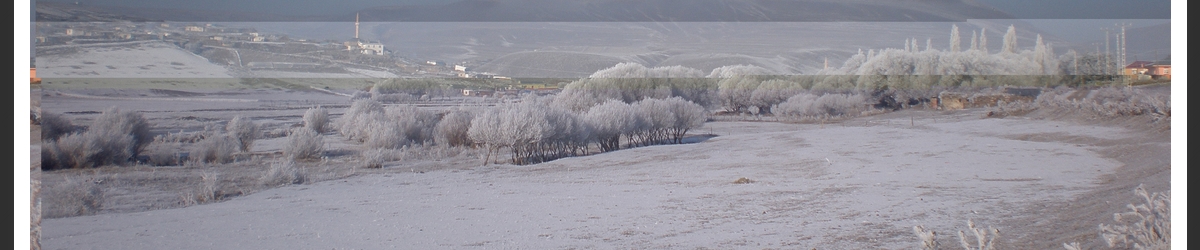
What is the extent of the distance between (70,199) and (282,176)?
1244mm

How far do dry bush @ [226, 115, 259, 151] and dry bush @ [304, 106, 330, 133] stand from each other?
15.8 inches

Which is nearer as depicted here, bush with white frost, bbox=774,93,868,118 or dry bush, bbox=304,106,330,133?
dry bush, bbox=304,106,330,133

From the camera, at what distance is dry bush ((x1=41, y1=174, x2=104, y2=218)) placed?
13.0 ft

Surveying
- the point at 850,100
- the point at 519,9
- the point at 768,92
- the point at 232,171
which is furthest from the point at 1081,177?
the point at 232,171

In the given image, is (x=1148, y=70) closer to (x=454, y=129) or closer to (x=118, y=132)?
(x=454, y=129)

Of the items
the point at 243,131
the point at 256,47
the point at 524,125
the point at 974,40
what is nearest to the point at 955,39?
the point at 974,40

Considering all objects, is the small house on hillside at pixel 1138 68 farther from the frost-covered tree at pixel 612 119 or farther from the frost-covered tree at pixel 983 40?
the frost-covered tree at pixel 612 119

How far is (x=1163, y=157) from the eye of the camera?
4.27 meters

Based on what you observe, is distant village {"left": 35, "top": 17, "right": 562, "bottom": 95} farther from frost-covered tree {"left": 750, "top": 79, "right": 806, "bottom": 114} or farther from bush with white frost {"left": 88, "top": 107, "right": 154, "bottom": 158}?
frost-covered tree {"left": 750, "top": 79, "right": 806, "bottom": 114}

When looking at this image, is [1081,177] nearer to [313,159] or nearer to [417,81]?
[417,81]

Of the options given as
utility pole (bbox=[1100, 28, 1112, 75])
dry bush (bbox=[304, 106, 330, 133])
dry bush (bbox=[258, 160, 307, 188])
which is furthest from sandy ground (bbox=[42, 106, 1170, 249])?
dry bush (bbox=[304, 106, 330, 133])

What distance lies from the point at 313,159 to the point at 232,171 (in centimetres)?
60

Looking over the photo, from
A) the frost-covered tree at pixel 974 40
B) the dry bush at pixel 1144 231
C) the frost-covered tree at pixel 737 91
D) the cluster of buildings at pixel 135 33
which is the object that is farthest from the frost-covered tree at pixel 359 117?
the dry bush at pixel 1144 231

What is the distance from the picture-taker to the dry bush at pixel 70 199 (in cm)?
395
